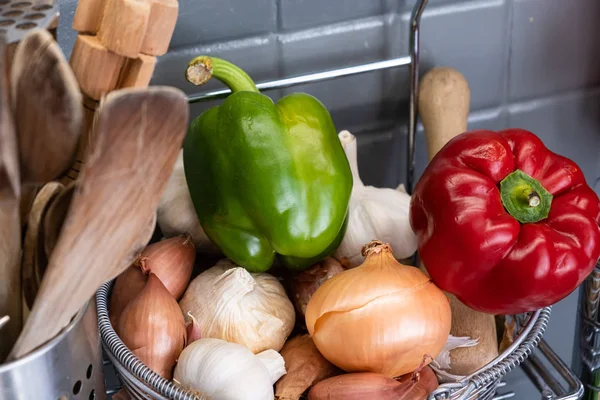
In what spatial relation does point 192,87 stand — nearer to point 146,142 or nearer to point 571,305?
point 146,142

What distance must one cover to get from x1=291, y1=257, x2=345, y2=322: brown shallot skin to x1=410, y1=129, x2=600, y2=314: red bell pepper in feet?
0.25

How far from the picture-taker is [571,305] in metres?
0.97

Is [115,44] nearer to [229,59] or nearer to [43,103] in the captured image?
[43,103]

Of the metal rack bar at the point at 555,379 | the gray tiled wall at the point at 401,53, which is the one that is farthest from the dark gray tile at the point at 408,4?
the metal rack bar at the point at 555,379

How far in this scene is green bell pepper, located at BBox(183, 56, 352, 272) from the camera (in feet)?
1.85

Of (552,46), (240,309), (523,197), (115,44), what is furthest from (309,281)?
(552,46)

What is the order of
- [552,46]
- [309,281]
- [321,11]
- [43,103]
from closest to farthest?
1. [43,103]
2. [309,281]
3. [321,11]
4. [552,46]

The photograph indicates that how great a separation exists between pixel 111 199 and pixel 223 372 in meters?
0.19

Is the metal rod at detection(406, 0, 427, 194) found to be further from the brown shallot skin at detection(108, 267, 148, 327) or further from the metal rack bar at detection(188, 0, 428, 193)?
the brown shallot skin at detection(108, 267, 148, 327)

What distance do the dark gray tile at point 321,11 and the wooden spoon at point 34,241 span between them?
375 millimetres

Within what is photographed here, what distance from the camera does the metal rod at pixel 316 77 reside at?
0.65 metres

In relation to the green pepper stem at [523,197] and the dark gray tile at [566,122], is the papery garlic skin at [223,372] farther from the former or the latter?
the dark gray tile at [566,122]

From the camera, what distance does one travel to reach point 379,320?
0.50 m

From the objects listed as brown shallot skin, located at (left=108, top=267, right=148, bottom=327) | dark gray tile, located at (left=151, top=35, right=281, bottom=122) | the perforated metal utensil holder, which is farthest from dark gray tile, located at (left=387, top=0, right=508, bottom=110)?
the perforated metal utensil holder
